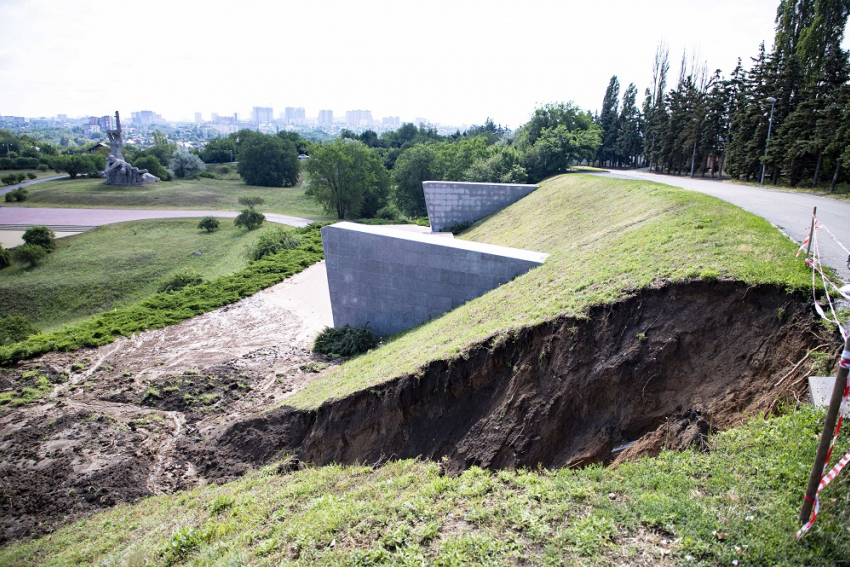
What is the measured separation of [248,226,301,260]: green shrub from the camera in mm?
29312

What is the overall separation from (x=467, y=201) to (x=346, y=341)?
12670 millimetres

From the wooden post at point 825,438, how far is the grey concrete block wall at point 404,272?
8630 mm

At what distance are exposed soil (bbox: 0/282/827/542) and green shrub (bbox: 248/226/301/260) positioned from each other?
1662cm

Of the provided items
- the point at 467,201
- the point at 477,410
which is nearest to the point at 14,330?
the point at 477,410

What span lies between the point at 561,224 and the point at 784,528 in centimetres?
1454

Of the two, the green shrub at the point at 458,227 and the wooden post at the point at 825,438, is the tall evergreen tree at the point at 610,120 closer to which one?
the green shrub at the point at 458,227

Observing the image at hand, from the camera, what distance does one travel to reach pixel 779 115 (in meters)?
26.0

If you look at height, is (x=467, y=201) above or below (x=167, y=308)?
above

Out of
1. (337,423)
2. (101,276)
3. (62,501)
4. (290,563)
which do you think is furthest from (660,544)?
(101,276)

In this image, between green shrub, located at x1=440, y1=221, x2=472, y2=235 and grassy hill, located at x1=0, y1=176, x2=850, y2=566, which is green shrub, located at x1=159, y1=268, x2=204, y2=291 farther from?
grassy hill, located at x1=0, y1=176, x2=850, y2=566

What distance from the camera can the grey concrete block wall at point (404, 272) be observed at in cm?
1296

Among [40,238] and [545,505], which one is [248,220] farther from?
[545,505]

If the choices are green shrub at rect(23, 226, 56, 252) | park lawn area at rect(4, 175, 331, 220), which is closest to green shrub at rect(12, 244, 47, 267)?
green shrub at rect(23, 226, 56, 252)

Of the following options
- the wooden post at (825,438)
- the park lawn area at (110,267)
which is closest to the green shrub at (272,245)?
the park lawn area at (110,267)
